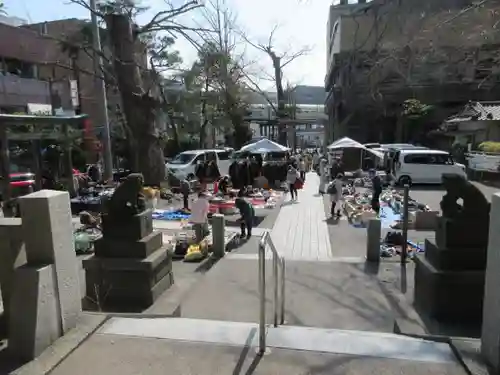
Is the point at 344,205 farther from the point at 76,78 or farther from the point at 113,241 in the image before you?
the point at 76,78

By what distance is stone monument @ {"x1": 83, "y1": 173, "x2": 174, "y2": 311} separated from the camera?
5.00 metres

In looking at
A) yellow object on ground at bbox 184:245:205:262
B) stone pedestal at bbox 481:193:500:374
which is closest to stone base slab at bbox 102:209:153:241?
yellow object on ground at bbox 184:245:205:262

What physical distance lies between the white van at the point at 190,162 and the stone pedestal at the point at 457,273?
585 inches

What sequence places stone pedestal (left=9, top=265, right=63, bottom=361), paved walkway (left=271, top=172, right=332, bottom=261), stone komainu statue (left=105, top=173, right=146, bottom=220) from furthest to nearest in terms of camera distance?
paved walkway (left=271, top=172, right=332, bottom=261), stone komainu statue (left=105, top=173, right=146, bottom=220), stone pedestal (left=9, top=265, right=63, bottom=361)

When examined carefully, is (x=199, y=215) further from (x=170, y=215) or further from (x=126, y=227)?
(x=126, y=227)

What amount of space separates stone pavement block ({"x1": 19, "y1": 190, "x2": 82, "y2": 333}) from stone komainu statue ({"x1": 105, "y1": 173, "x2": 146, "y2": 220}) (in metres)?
1.62

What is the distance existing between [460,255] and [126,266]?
160 inches

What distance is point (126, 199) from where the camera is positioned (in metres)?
4.99

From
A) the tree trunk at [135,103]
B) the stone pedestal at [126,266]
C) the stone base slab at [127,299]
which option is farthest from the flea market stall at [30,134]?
the stone base slab at [127,299]

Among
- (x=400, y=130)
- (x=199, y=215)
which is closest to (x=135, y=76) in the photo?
(x=199, y=215)

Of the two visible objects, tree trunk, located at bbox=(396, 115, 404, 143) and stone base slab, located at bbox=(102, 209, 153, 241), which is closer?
stone base slab, located at bbox=(102, 209, 153, 241)

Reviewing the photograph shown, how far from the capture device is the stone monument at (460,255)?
4352mm

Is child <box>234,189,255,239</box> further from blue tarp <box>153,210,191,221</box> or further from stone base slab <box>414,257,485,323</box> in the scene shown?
stone base slab <box>414,257,485,323</box>

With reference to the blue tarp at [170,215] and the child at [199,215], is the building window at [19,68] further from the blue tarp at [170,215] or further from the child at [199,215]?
the child at [199,215]
